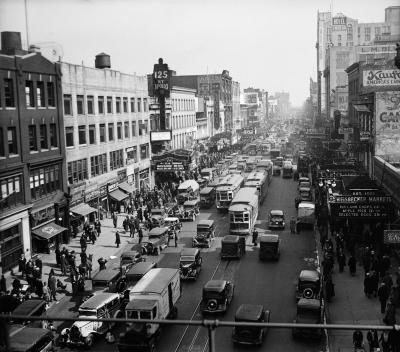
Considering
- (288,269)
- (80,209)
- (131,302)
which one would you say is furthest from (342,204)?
(80,209)

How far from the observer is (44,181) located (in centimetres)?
4316

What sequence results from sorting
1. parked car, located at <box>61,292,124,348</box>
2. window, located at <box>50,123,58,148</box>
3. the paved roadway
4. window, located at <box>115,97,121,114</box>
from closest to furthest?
parked car, located at <box>61,292,124,348</box> < the paved roadway < window, located at <box>50,123,58,148</box> < window, located at <box>115,97,121,114</box>

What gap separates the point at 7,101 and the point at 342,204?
24.2 meters

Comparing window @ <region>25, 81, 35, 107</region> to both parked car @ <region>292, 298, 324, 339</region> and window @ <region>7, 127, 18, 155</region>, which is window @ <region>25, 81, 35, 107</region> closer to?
window @ <region>7, 127, 18, 155</region>

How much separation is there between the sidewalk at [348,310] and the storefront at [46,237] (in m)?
21.4

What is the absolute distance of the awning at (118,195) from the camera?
58.2 meters

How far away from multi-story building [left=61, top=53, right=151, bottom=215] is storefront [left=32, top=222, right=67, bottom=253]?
4.84 m

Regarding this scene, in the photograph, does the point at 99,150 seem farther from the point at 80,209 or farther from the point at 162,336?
the point at 162,336

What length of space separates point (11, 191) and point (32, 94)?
27.0ft

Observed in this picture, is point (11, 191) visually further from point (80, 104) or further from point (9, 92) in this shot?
point (80, 104)

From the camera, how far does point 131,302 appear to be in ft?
77.7

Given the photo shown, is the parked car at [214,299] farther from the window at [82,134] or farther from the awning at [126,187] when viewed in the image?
the awning at [126,187]

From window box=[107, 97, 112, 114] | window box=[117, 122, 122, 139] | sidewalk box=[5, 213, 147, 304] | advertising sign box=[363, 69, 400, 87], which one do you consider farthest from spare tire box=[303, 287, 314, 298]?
advertising sign box=[363, 69, 400, 87]

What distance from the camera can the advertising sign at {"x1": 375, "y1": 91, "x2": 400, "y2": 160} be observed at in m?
48.4
